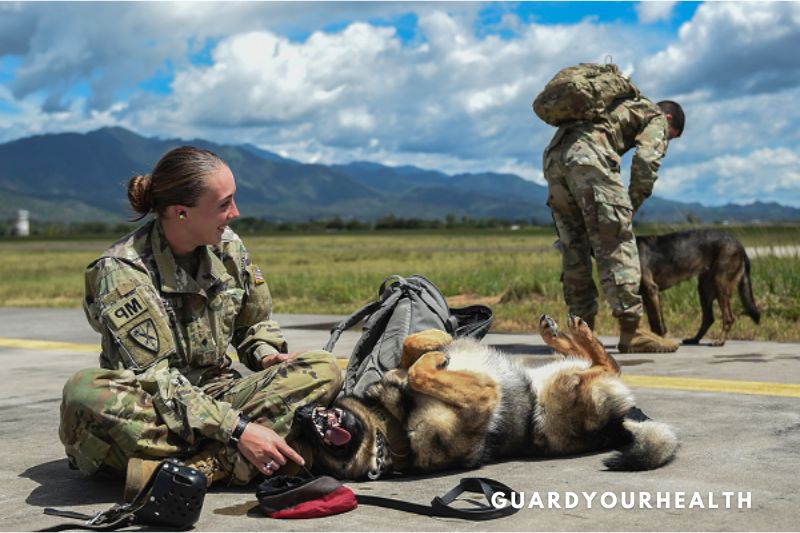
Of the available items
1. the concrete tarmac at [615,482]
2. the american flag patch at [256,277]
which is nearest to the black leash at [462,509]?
the concrete tarmac at [615,482]

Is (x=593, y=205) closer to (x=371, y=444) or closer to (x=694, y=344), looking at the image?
(x=694, y=344)

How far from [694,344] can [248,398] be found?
Result: 5.65 m

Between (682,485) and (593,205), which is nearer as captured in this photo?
(682,485)

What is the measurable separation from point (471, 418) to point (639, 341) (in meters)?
4.37

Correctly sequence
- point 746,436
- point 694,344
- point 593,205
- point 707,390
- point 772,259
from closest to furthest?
point 746,436, point 707,390, point 593,205, point 694,344, point 772,259

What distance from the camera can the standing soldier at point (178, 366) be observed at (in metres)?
3.91

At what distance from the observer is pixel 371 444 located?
413cm

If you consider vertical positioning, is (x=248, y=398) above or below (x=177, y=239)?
below

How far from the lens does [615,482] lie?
3955mm

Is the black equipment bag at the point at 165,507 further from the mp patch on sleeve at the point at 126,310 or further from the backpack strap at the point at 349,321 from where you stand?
the backpack strap at the point at 349,321

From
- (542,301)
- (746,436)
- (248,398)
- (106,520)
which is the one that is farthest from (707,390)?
(542,301)

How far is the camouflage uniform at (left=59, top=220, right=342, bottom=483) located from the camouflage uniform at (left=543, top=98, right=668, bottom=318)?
14.0ft

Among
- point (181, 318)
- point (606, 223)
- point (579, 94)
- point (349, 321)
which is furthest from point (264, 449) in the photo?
point (579, 94)

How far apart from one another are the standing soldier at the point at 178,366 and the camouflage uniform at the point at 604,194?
14.1 feet
